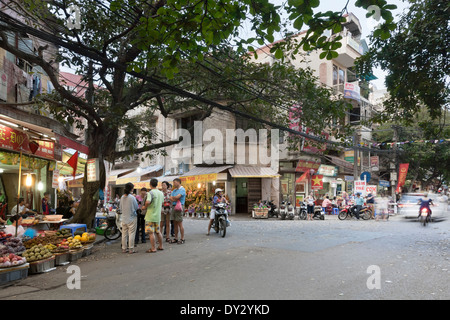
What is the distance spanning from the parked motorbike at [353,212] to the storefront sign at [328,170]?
6.18 metres

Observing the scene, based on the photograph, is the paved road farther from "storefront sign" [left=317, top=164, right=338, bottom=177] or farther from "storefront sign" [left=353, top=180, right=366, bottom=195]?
"storefront sign" [left=317, top=164, right=338, bottom=177]

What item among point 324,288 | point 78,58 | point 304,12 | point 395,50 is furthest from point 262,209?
point 304,12

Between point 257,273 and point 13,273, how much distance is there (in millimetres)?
4457

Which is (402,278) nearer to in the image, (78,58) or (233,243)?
(233,243)

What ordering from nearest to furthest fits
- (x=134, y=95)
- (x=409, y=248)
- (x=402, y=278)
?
(x=402, y=278), (x=409, y=248), (x=134, y=95)

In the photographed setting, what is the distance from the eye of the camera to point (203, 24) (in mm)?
5008

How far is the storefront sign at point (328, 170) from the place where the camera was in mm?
27359

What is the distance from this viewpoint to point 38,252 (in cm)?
696

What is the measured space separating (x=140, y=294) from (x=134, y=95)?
800 cm

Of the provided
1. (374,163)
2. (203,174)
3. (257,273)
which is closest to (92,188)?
(257,273)

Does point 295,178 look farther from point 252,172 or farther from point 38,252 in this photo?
point 38,252

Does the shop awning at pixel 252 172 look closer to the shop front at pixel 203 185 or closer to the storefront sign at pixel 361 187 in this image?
the shop front at pixel 203 185

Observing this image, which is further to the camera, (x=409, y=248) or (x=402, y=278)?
(x=409, y=248)
